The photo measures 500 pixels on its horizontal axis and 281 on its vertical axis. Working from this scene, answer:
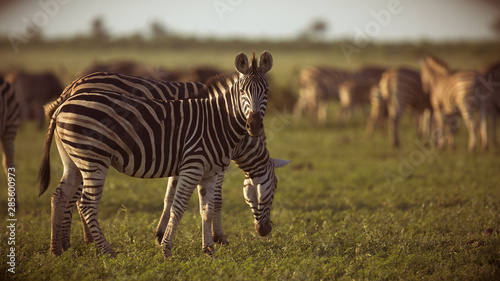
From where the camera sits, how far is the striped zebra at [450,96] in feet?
47.2

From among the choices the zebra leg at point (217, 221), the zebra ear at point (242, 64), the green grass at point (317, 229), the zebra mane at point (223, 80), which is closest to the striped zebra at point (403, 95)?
the green grass at point (317, 229)

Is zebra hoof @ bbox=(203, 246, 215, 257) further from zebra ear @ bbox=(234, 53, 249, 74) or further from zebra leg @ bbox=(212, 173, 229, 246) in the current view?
zebra ear @ bbox=(234, 53, 249, 74)

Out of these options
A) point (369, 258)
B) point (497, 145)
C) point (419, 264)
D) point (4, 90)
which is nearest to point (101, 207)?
point (4, 90)

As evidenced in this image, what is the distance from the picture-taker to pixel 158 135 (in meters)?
5.75

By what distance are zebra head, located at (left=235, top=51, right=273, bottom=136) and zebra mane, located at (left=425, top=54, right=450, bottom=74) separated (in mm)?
12168

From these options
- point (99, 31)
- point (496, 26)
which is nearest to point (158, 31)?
point (99, 31)

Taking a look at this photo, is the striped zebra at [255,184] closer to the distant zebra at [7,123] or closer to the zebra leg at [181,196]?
the zebra leg at [181,196]

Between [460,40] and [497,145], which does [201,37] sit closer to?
[460,40]

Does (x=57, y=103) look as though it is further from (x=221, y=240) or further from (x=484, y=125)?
(x=484, y=125)

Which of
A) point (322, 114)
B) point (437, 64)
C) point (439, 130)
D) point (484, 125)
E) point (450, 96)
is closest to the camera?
point (484, 125)

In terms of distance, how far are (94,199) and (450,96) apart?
12812 millimetres

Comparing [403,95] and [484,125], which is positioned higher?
[403,95]

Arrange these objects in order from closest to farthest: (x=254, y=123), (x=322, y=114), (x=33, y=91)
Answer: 1. (x=254, y=123)
2. (x=33, y=91)
3. (x=322, y=114)

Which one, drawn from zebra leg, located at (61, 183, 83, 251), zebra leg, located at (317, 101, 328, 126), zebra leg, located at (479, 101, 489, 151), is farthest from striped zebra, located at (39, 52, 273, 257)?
zebra leg, located at (317, 101, 328, 126)
